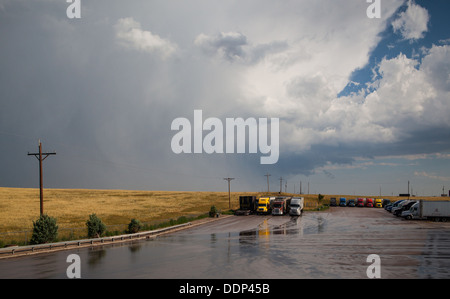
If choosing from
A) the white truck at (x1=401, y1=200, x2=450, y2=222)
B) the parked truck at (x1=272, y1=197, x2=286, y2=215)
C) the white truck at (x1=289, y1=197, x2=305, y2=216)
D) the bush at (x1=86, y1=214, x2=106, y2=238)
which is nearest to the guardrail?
the bush at (x1=86, y1=214, x2=106, y2=238)

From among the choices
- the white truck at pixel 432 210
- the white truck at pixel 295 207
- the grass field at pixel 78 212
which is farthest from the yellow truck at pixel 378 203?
the white truck at pixel 432 210

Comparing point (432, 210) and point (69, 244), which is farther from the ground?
point (69, 244)

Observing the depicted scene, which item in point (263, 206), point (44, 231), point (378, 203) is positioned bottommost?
point (378, 203)

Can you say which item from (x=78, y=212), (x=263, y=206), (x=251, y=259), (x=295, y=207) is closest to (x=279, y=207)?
(x=295, y=207)

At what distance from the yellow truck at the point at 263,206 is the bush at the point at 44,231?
46112 mm

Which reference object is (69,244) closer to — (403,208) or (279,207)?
(279,207)

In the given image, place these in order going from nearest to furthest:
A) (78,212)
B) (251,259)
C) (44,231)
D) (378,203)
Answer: (251,259) < (44,231) < (78,212) < (378,203)

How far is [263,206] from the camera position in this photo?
70750 mm

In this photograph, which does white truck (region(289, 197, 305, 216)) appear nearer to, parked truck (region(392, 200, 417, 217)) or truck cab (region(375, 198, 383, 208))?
parked truck (region(392, 200, 417, 217))

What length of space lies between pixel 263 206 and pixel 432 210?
30.2m

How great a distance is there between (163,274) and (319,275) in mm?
8936
